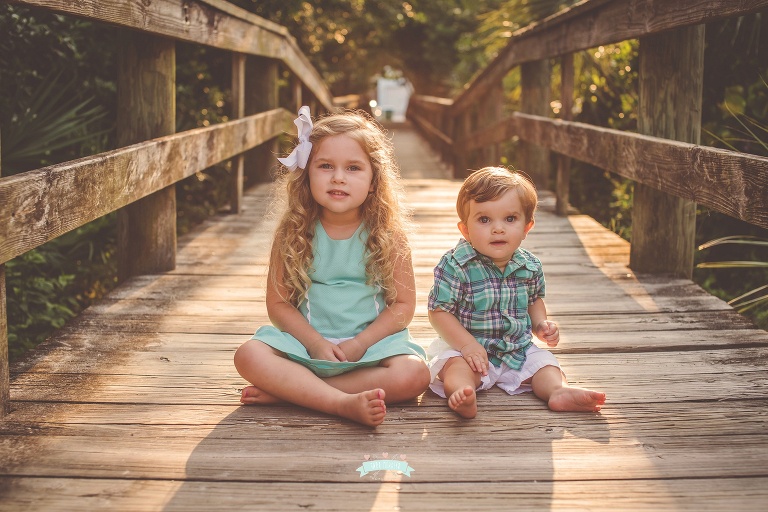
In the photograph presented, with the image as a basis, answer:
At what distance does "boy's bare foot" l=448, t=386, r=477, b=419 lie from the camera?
218 cm

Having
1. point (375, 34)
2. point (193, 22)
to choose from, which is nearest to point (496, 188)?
point (193, 22)

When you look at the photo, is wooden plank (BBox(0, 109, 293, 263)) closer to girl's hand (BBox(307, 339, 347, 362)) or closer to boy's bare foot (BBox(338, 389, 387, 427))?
girl's hand (BBox(307, 339, 347, 362))

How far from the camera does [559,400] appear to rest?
2.29 m

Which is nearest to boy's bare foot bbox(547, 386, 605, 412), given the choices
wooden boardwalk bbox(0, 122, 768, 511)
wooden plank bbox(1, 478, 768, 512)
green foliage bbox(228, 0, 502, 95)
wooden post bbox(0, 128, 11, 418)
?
wooden boardwalk bbox(0, 122, 768, 511)

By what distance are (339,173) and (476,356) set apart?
64 centimetres

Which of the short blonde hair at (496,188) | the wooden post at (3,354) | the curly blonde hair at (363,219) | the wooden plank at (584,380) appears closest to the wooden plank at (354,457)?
the wooden post at (3,354)

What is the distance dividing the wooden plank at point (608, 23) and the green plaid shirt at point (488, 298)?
40.9 inches

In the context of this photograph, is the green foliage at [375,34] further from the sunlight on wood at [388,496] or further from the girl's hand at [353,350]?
the sunlight on wood at [388,496]

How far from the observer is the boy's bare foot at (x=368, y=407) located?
2.11m

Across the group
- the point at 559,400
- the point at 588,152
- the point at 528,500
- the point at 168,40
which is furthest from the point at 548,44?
the point at 528,500

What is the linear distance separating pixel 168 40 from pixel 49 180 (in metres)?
1.57

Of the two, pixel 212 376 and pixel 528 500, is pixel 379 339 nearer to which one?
pixel 212 376

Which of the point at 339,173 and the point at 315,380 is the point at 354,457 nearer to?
the point at 315,380

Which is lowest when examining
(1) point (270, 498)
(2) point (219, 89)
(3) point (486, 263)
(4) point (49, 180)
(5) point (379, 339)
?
(1) point (270, 498)
